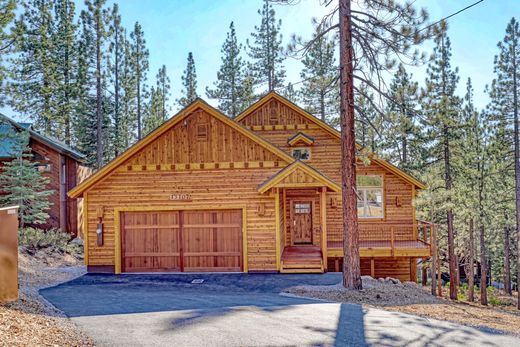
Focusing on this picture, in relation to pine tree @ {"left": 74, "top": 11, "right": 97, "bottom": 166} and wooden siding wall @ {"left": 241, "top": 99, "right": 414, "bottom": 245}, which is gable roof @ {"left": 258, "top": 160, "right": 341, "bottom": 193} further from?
pine tree @ {"left": 74, "top": 11, "right": 97, "bottom": 166}

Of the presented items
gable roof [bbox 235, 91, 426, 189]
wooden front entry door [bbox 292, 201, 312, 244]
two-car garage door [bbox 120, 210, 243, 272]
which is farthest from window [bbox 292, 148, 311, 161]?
two-car garage door [bbox 120, 210, 243, 272]

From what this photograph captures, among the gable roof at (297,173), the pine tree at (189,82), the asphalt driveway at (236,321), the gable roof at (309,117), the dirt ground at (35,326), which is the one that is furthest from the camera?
the pine tree at (189,82)

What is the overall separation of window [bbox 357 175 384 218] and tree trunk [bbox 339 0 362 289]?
723 cm

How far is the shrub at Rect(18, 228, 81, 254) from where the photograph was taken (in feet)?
50.2

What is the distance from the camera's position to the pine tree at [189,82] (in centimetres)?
3628

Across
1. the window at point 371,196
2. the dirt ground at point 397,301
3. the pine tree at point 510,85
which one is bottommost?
the dirt ground at point 397,301

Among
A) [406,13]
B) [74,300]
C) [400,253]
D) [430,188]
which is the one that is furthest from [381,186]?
[74,300]

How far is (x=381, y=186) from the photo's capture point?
16797 millimetres

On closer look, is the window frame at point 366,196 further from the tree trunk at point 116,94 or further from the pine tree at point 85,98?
the tree trunk at point 116,94

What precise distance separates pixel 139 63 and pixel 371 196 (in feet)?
83.5

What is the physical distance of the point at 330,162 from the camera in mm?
17469

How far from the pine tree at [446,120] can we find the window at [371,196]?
103 inches

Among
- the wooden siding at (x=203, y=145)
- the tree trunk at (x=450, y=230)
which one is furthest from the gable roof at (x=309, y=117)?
the wooden siding at (x=203, y=145)

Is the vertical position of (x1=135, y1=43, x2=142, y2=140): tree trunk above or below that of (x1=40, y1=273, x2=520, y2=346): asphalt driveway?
above
